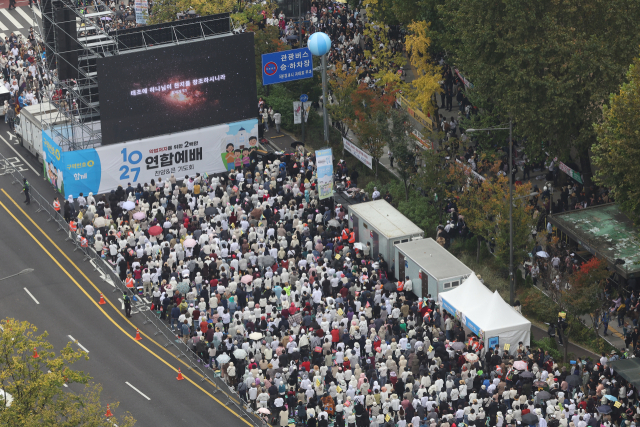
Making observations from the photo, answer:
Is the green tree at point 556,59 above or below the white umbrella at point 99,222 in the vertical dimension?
above

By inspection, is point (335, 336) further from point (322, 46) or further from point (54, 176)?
point (54, 176)

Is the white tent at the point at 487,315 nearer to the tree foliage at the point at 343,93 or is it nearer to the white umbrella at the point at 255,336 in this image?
the white umbrella at the point at 255,336

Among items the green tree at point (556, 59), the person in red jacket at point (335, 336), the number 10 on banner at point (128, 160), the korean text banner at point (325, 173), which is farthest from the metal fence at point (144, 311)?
the green tree at point (556, 59)

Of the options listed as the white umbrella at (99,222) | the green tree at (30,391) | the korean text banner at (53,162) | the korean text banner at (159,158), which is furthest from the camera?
the korean text banner at (159,158)

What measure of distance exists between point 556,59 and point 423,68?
12270 mm

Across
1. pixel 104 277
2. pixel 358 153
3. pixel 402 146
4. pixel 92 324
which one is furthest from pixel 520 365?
pixel 104 277

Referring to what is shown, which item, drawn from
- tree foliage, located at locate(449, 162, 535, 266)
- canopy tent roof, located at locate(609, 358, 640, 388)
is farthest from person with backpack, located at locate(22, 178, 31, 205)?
canopy tent roof, located at locate(609, 358, 640, 388)

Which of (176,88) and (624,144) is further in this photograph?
(176,88)

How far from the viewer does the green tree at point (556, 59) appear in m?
45.9

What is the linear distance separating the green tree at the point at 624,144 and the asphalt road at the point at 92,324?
57.3ft

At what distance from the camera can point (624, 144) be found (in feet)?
134

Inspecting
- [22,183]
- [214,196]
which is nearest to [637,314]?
[214,196]

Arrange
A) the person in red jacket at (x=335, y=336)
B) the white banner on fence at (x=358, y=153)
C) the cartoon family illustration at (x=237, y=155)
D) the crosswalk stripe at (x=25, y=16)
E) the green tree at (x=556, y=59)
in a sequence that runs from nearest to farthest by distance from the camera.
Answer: the person in red jacket at (x=335, y=336), the green tree at (x=556, y=59), the white banner on fence at (x=358, y=153), the cartoon family illustration at (x=237, y=155), the crosswalk stripe at (x=25, y=16)

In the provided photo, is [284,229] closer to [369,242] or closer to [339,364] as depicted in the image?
[369,242]
